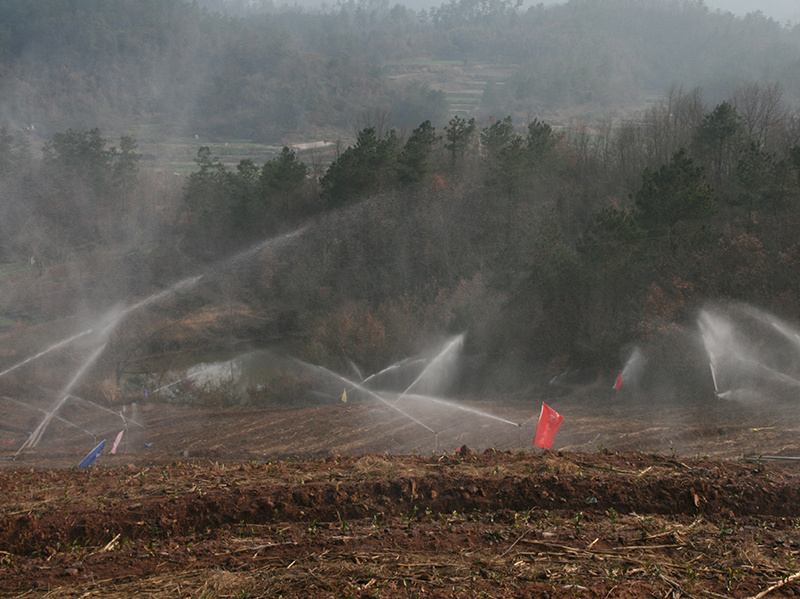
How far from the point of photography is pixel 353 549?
6.86 m

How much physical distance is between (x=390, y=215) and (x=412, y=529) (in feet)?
133

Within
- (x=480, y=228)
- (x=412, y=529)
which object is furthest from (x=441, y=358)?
(x=412, y=529)

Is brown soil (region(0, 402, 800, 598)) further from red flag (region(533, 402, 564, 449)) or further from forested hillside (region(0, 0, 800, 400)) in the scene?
forested hillside (region(0, 0, 800, 400))

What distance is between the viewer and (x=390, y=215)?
154ft

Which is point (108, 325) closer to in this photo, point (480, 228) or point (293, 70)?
point (480, 228)

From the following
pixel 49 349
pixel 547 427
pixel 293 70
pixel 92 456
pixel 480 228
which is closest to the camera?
pixel 547 427

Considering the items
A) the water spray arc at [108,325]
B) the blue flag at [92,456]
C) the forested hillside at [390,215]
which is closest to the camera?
the blue flag at [92,456]

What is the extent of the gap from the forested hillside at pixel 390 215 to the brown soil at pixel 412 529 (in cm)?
1743

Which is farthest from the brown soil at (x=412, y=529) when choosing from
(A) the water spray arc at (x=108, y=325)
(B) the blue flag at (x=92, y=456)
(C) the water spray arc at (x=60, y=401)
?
(A) the water spray arc at (x=108, y=325)

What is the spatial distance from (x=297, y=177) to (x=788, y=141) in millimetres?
36554

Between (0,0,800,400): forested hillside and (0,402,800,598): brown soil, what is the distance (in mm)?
17426

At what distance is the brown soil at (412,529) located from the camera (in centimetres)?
604

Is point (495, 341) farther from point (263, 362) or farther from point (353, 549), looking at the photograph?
point (353, 549)

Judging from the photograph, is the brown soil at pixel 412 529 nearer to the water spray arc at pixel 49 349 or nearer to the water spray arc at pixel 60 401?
the water spray arc at pixel 60 401
